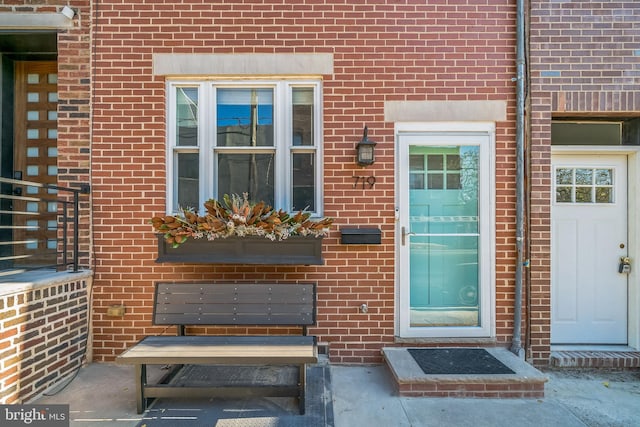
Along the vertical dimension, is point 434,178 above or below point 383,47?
below

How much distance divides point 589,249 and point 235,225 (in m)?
3.96

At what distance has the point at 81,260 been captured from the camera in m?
3.90

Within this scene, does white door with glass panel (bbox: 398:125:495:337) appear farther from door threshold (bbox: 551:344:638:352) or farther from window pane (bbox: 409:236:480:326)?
door threshold (bbox: 551:344:638:352)

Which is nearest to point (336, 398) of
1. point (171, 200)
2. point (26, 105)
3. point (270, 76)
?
point (171, 200)

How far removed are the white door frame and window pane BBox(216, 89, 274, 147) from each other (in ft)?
10.6

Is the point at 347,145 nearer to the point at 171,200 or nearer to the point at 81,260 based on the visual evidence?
the point at 171,200

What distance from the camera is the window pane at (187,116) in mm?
4082

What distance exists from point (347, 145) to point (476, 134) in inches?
56.3

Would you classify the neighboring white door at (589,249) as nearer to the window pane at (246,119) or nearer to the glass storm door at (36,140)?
the window pane at (246,119)

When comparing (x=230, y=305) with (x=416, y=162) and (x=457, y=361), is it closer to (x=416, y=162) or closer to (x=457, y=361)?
(x=457, y=361)

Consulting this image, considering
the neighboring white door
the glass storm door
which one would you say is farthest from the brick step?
the glass storm door

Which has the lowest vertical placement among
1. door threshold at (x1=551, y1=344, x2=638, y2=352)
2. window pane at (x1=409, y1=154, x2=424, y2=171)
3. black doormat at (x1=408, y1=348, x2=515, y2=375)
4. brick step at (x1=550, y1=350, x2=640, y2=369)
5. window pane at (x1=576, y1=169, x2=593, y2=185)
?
brick step at (x1=550, y1=350, x2=640, y2=369)

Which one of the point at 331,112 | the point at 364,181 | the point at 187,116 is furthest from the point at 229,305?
the point at 331,112

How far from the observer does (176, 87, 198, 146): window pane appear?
4.08m
